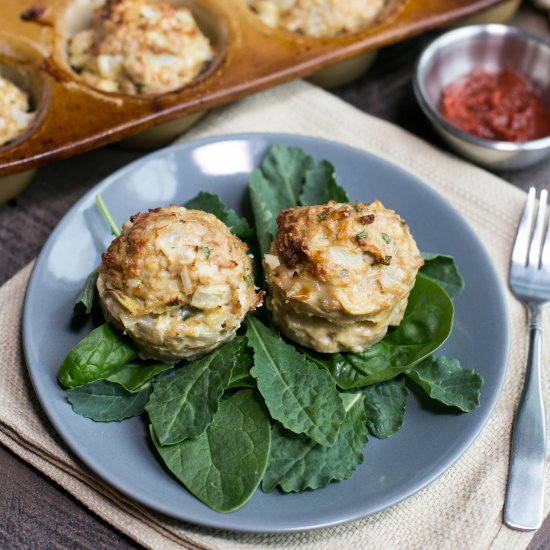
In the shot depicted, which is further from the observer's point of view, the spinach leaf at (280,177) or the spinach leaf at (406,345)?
the spinach leaf at (280,177)

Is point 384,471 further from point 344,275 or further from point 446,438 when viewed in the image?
point 344,275

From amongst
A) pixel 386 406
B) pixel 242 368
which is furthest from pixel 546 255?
pixel 242 368

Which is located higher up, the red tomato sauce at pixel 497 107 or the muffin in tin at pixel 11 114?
the muffin in tin at pixel 11 114

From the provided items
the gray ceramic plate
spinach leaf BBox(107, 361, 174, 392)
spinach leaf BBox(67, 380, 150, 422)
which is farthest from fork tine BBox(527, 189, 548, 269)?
spinach leaf BBox(67, 380, 150, 422)

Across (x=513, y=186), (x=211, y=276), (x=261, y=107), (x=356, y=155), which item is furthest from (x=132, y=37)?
(x=513, y=186)

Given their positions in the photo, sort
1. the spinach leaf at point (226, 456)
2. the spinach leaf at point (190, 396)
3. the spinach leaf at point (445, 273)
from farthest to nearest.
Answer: the spinach leaf at point (445, 273) → the spinach leaf at point (190, 396) → the spinach leaf at point (226, 456)

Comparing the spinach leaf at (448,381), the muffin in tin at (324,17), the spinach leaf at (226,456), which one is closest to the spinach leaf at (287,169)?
the spinach leaf at (448,381)

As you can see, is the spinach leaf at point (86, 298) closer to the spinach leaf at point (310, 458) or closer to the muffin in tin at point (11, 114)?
the spinach leaf at point (310, 458)

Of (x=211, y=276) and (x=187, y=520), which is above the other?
(x=211, y=276)
